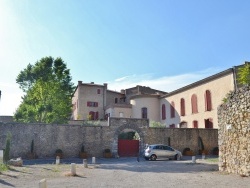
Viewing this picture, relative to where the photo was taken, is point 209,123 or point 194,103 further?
point 194,103

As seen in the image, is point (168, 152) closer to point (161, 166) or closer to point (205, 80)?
point (161, 166)

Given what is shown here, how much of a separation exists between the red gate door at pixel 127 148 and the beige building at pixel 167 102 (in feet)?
35.3

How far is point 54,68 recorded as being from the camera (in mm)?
38469

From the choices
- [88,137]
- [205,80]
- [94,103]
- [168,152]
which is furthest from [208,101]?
[94,103]

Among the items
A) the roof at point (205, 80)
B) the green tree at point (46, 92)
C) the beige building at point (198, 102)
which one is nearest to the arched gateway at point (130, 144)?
the green tree at point (46, 92)

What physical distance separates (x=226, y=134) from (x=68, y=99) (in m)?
25.6

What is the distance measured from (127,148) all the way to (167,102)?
53.8 ft

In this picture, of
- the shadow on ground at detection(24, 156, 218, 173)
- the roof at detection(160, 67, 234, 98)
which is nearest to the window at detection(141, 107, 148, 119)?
the roof at detection(160, 67, 234, 98)

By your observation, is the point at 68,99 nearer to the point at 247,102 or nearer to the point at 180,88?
the point at 180,88

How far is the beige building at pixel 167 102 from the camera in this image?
35.0m

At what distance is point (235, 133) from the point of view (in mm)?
13336

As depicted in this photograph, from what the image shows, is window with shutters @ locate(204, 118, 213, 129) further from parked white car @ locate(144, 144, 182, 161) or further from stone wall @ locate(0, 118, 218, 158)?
parked white car @ locate(144, 144, 182, 161)

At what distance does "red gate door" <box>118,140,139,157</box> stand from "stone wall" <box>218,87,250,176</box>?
16.5 metres

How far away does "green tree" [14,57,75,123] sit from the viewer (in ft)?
107
